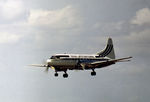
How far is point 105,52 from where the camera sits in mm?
137500

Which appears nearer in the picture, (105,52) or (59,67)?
(59,67)

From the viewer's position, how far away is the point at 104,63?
418ft

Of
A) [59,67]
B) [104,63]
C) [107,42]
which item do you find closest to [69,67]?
[59,67]

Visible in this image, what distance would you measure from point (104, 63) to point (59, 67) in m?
17.3

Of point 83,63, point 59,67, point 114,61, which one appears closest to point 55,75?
point 59,67

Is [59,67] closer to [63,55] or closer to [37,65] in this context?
[63,55]

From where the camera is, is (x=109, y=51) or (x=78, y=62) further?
(x=109, y=51)

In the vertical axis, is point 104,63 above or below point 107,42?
below

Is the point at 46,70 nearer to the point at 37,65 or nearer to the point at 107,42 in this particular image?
the point at 37,65

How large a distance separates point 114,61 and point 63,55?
59.8ft

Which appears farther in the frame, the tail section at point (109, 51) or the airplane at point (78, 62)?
the tail section at point (109, 51)

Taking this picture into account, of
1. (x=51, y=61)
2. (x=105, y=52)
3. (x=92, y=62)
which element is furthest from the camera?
(x=105, y=52)

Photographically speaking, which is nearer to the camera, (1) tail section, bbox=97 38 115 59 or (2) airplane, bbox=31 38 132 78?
(2) airplane, bbox=31 38 132 78

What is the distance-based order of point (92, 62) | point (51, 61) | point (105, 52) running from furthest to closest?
1. point (105, 52)
2. point (92, 62)
3. point (51, 61)
